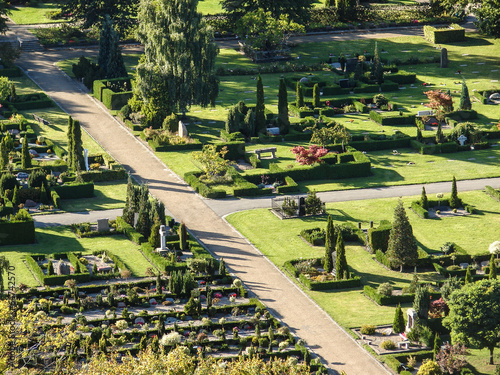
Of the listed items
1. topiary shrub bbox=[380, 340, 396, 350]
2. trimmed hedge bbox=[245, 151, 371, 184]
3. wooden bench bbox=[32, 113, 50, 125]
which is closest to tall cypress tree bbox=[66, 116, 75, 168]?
wooden bench bbox=[32, 113, 50, 125]

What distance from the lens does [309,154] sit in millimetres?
89125

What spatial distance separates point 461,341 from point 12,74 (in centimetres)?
7351

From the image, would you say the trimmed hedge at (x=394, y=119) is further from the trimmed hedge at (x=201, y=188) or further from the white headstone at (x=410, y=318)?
the white headstone at (x=410, y=318)

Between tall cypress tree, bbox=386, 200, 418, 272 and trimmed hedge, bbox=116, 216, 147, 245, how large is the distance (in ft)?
57.6

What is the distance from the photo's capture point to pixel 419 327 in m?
61.2

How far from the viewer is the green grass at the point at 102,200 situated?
82875 mm

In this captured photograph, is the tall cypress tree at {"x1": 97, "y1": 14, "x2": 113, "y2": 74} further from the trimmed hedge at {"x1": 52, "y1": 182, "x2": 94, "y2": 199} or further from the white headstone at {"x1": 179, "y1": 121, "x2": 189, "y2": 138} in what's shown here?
the trimmed hedge at {"x1": 52, "y1": 182, "x2": 94, "y2": 199}

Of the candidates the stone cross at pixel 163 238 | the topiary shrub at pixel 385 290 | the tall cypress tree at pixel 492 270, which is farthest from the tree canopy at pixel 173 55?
the tall cypress tree at pixel 492 270

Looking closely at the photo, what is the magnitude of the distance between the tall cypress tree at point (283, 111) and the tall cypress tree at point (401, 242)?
1159 inches

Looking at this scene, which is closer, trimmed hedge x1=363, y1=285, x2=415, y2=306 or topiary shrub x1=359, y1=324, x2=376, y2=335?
topiary shrub x1=359, y1=324, x2=376, y2=335

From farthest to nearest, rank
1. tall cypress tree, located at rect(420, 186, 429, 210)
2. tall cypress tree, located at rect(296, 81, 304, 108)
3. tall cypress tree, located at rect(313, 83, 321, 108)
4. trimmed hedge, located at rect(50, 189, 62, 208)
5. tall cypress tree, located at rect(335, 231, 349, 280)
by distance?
1. tall cypress tree, located at rect(313, 83, 321, 108)
2. tall cypress tree, located at rect(296, 81, 304, 108)
3. trimmed hedge, located at rect(50, 189, 62, 208)
4. tall cypress tree, located at rect(420, 186, 429, 210)
5. tall cypress tree, located at rect(335, 231, 349, 280)

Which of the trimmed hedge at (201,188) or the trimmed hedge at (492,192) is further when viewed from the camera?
the trimmed hedge at (201,188)

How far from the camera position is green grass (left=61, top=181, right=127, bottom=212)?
82.9 m

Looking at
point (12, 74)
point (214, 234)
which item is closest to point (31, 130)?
point (12, 74)
